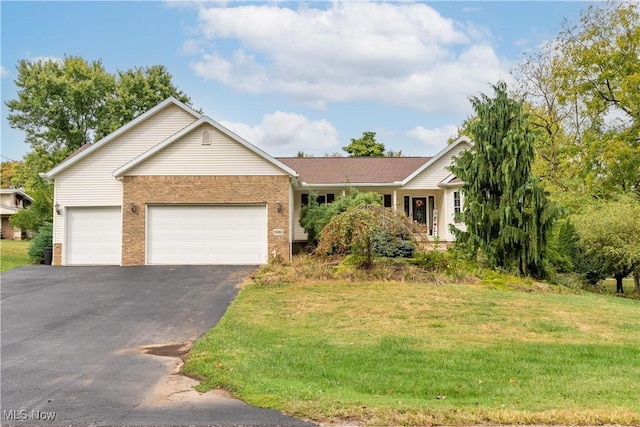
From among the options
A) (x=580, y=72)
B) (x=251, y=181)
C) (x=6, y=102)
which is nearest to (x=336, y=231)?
(x=251, y=181)

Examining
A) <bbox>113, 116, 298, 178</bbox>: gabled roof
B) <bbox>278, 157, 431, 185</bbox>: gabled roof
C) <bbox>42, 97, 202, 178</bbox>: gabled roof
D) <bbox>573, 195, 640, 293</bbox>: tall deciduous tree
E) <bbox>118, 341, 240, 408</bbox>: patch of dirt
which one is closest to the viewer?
<bbox>118, 341, 240, 408</bbox>: patch of dirt

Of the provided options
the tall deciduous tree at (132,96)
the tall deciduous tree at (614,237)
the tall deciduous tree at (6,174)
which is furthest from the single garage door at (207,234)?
the tall deciduous tree at (6,174)

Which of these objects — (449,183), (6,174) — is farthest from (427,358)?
(6,174)

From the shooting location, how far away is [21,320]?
396 inches

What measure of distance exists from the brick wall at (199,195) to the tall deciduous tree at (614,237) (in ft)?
36.9

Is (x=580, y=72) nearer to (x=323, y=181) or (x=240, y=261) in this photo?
(x=323, y=181)

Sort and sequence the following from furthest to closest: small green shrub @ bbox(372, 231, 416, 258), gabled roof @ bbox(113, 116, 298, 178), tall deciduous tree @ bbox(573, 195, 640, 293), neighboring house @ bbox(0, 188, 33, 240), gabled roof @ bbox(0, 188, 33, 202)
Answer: gabled roof @ bbox(0, 188, 33, 202), neighboring house @ bbox(0, 188, 33, 240), gabled roof @ bbox(113, 116, 298, 178), tall deciduous tree @ bbox(573, 195, 640, 293), small green shrub @ bbox(372, 231, 416, 258)

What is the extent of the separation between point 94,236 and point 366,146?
3104 cm

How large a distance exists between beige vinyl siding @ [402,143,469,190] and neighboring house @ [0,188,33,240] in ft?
101

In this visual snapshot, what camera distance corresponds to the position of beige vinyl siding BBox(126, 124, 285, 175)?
18391 millimetres

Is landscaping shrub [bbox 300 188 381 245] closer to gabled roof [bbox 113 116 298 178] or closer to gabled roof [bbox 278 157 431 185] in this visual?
gabled roof [bbox 278 157 431 185]

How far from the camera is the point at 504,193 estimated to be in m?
16.1

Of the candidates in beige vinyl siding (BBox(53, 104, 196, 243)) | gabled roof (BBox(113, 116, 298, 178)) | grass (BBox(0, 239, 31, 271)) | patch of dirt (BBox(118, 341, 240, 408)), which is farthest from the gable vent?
patch of dirt (BBox(118, 341, 240, 408))

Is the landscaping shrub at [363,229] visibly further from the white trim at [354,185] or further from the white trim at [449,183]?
the white trim at [354,185]
